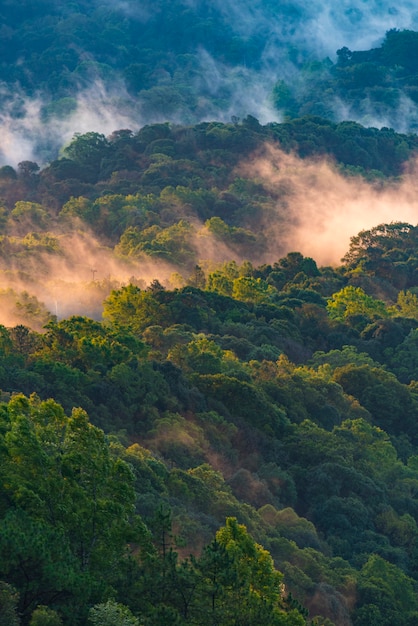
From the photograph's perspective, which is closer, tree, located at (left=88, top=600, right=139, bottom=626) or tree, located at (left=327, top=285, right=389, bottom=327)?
tree, located at (left=88, top=600, right=139, bottom=626)

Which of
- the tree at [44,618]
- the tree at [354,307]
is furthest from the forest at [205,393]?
the tree at [354,307]

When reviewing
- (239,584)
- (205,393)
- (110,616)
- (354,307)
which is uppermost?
(354,307)

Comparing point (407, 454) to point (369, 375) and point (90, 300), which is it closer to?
point (369, 375)

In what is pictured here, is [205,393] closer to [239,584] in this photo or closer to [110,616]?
[239,584]

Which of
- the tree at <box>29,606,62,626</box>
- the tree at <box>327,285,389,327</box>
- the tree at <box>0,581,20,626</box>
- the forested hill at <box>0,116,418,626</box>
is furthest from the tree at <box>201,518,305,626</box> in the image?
the tree at <box>327,285,389,327</box>

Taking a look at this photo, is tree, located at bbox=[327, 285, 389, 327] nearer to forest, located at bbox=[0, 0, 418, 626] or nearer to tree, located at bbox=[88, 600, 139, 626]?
forest, located at bbox=[0, 0, 418, 626]

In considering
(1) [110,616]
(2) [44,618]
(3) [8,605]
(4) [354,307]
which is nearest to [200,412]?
(1) [110,616]

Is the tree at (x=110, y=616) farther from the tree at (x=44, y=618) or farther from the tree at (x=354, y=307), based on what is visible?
the tree at (x=354, y=307)

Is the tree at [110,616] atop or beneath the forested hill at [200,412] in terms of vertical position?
beneath

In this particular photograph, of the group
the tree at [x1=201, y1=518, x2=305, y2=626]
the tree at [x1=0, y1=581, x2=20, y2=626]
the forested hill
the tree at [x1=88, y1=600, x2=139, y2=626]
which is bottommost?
the tree at [x1=0, y1=581, x2=20, y2=626]
